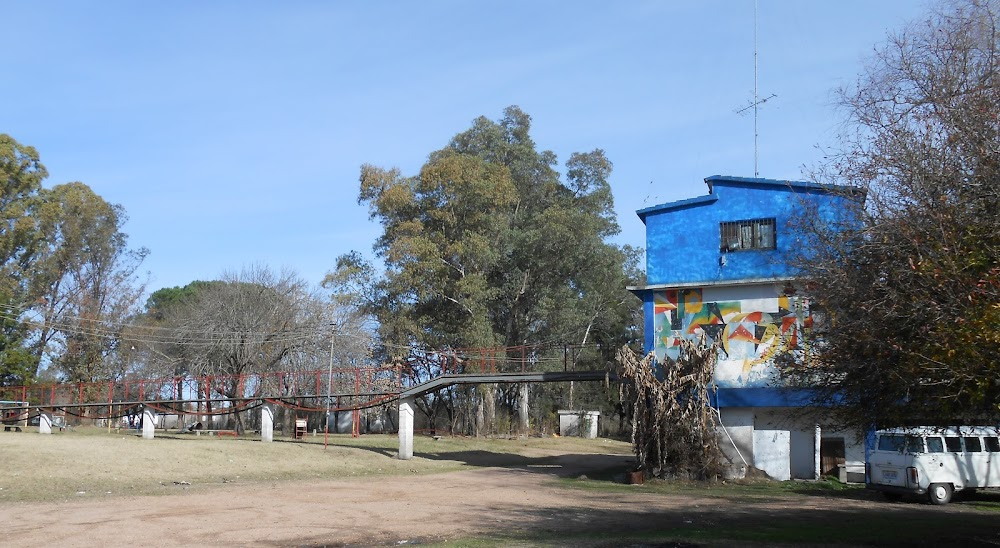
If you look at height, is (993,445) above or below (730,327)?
below

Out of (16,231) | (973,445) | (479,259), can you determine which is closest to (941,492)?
(973,445)

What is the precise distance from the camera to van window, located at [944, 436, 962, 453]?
23859 mm

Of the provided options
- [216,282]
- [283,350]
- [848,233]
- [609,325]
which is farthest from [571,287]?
[848,233]

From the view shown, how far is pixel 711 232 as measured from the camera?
3234 centimetres

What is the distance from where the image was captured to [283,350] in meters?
53.3

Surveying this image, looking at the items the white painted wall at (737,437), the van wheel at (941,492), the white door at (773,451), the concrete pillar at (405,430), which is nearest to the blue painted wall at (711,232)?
the white painted wall at (737,437)

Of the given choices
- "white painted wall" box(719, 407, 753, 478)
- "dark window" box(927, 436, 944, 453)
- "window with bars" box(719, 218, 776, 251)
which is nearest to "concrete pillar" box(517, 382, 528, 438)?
"white painted wall" box(719, 407, 753, 478)

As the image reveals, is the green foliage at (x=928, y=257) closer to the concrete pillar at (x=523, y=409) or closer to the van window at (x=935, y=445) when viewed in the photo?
the van window at (x=935, y=445)

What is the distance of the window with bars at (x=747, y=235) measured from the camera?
3134cm

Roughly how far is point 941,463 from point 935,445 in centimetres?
52

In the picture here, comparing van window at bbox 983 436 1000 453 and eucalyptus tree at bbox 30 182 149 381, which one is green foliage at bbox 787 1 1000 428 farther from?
eucalyptus tree at bbox 30 182 149 381

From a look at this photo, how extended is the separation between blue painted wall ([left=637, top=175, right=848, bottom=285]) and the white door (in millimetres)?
5958

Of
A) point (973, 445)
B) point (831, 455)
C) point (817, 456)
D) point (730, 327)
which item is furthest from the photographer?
point (831, 455)

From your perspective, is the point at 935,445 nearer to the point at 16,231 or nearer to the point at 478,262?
the point at 478,262
